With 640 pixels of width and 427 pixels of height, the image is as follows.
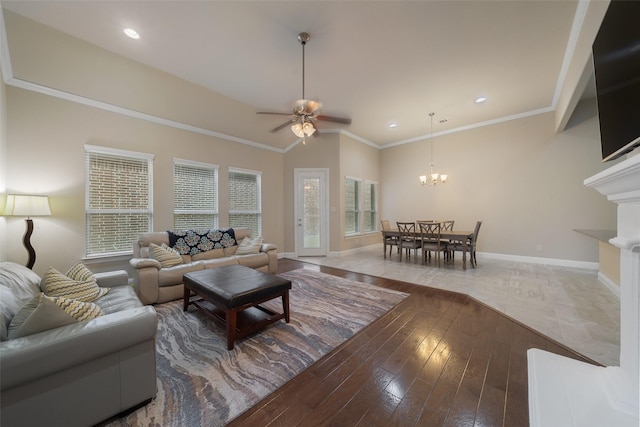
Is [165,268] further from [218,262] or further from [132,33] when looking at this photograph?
[132,33]

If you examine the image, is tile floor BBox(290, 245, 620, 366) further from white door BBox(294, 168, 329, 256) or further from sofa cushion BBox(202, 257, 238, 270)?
sofa cushion BBox(202, 257, 238, 270)

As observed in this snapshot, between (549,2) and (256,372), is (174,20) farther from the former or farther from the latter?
(549,2)

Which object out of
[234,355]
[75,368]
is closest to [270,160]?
[234,355]

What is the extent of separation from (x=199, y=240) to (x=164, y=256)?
2.34 feet

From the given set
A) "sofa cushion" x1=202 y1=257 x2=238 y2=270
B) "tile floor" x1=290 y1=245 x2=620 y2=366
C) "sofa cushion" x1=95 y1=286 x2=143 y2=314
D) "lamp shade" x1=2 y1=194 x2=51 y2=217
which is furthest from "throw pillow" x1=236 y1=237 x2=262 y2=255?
"lamp shade" x1=2 y1=194 x2=51 y2=217

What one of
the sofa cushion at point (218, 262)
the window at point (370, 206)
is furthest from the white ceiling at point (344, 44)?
the window at point (370, 206)

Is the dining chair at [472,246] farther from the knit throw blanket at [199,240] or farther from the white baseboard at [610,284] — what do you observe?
the knit throw blanket at [199,240]

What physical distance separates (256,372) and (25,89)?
4605 millimetres

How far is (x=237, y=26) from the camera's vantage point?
259 cm

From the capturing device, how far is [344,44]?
114 inches

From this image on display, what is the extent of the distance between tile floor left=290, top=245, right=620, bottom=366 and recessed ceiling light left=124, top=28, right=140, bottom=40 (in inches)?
188

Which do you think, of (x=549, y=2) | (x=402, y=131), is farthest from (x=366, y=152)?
(x=549, y=2)

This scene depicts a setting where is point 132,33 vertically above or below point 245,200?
above

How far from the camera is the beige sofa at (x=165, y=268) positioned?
9.45 ft
